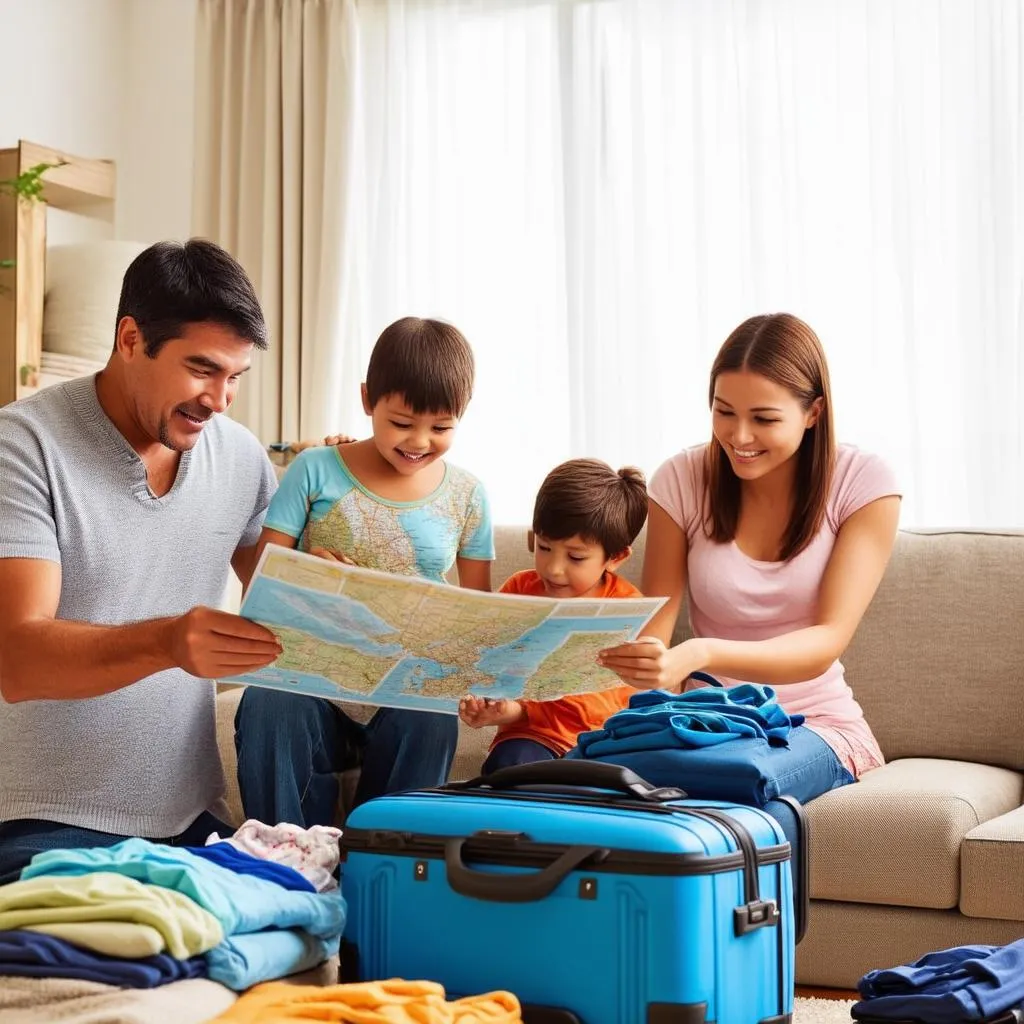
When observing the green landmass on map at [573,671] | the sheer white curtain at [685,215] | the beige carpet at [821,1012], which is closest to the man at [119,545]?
the green landmass on map at [573,671]

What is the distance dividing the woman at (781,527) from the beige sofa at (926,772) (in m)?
0.14

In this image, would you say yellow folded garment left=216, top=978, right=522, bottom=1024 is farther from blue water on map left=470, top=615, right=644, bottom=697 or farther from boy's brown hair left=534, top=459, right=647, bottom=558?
boy's brown hair left=534, top=459, right=647, bottom=558

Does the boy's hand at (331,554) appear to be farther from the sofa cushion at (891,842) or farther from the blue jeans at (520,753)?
the sofa cushion at (891,842)

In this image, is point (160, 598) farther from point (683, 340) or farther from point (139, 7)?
point (139, 7)

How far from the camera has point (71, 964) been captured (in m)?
1.21

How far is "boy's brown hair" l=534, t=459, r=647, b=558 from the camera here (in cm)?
223

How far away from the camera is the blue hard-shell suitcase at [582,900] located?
1.34 m

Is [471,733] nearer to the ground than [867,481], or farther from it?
nearer to the ground

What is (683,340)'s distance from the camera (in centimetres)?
400

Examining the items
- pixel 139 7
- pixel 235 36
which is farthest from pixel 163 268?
pixel 139 7

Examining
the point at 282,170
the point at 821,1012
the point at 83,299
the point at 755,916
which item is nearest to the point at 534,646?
the point at 755,916

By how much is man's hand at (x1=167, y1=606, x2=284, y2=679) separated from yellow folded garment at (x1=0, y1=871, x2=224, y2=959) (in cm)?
25

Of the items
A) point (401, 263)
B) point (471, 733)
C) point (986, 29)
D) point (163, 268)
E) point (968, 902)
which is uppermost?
point (986, 29)

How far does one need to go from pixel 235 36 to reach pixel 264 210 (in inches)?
23.8
